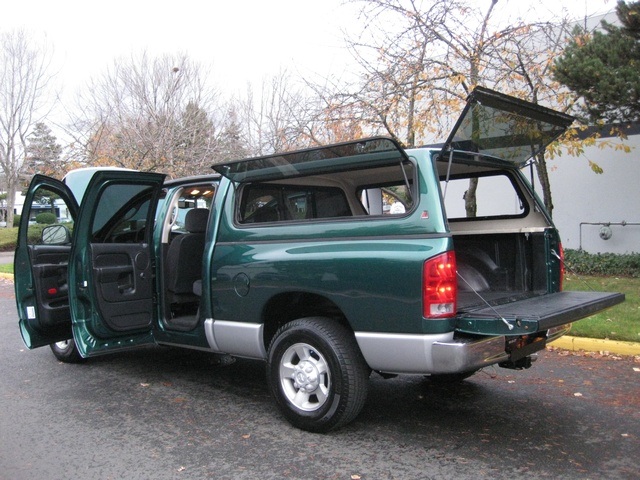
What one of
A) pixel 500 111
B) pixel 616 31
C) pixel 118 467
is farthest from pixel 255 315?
pixel 616 31

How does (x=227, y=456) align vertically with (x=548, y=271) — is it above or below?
below

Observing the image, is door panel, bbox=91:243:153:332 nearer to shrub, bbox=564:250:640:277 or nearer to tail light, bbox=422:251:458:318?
tail light, bbox=422:251:458:318

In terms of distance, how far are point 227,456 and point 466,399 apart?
215cm

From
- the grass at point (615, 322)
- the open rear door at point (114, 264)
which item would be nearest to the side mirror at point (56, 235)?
the open rear door at point (114, 264)

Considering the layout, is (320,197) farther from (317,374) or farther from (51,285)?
(51,285)

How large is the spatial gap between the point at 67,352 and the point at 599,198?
11581 millimetres

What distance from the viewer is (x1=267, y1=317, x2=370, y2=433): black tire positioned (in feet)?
13.3

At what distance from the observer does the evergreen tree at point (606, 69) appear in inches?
330

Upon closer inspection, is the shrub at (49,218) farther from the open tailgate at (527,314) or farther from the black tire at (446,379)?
the open tailgate at (527,314)

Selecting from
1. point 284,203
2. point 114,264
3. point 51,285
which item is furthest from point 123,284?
point 284,203

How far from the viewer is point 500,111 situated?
422 centimetres

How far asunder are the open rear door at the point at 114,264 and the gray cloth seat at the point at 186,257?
0.19 meters

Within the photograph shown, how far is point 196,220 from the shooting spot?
5.55 meters

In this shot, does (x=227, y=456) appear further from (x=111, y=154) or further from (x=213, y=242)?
(x=111, y=154)
